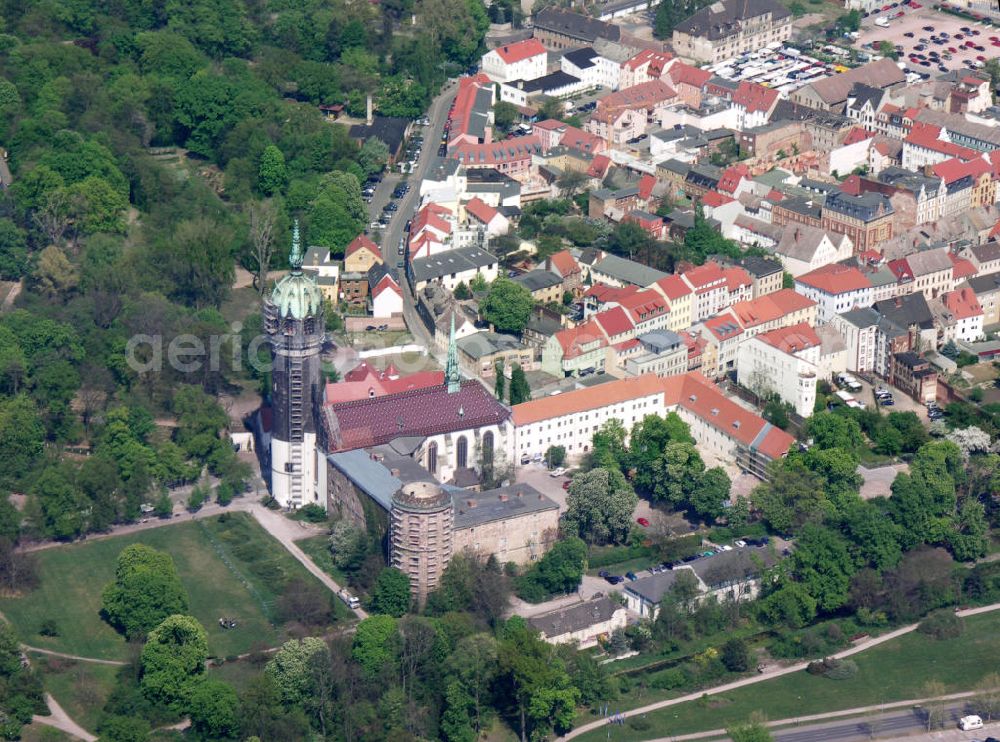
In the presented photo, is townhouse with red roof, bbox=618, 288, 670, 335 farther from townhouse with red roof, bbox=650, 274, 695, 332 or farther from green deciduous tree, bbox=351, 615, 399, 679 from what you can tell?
green deciduous tree, bbox=351, 615, 399, 679

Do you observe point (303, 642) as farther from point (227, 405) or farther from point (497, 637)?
point (227, 405)

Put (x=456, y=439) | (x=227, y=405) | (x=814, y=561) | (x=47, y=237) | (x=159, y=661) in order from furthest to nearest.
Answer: (x=47, y=237), (x=227, y=405), (x=456, y=439), (x=814, y=561), (x=159, y=661)

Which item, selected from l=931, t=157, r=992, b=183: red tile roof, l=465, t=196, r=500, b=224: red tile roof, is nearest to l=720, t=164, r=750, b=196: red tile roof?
l=931, t=157, r=992, b=183: red tile roof

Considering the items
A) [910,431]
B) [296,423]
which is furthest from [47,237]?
[910,431]

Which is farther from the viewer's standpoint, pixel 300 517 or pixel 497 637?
pixel 300 517

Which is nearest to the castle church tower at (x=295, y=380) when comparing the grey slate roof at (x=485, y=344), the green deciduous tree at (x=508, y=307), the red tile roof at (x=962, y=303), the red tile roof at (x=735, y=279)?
the grey slate roof at (x=485, y=344)

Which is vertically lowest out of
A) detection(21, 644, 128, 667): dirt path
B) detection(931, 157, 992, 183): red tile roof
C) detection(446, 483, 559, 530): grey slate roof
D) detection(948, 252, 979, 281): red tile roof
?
detection(21, 644, 128, 667): dirt path

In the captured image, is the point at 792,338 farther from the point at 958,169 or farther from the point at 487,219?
the point at 958,169
